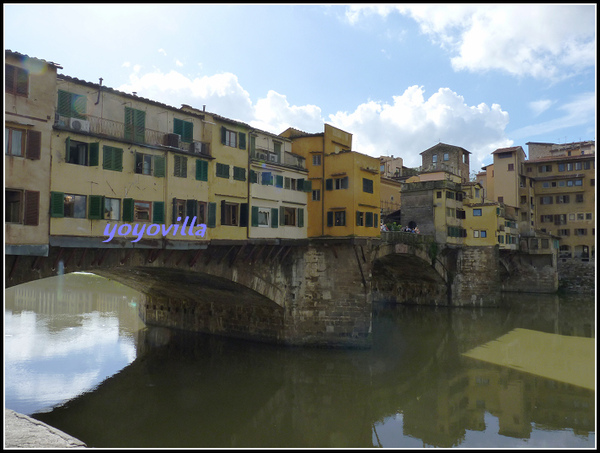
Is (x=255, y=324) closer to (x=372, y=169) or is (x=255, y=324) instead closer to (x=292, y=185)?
(x=292, y=185)

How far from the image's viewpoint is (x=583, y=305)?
49.6 m

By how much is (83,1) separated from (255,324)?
22.2 metres

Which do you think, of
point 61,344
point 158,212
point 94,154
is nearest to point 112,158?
point 94,154

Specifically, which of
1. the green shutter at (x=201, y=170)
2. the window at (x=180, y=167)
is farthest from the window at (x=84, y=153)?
A: the green shutter at (x=201, y=170)

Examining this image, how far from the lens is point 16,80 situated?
15.6 m

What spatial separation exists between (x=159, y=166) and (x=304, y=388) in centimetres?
1272

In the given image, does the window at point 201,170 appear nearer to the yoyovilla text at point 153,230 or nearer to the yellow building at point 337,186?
the yoyovilla text at point 153,230

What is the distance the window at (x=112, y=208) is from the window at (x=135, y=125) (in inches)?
118

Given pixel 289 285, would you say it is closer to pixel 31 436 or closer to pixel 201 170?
pixel 201 170

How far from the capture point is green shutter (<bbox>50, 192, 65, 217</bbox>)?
1641 centimetres

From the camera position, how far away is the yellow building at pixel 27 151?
15.3 metres

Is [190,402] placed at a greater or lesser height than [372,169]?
lesser

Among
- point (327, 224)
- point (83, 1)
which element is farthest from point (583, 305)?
point (83, 1)

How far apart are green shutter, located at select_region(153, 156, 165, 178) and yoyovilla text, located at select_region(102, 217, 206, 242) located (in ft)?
7.08
